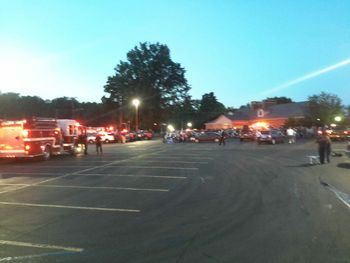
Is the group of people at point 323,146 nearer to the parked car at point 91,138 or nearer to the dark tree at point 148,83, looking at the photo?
the parked car at point 91,138

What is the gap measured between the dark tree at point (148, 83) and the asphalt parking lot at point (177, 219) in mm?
82950

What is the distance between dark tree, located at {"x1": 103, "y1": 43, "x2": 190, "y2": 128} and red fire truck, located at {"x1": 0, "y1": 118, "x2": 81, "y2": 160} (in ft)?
221

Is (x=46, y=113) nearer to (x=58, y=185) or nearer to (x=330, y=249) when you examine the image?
(x=58, y=185)

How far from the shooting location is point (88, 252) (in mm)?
7559

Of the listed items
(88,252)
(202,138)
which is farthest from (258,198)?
(202,138)

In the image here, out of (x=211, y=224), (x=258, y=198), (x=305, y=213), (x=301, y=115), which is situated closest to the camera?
(x=211, y=224)

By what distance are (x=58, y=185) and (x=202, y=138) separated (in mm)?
50096

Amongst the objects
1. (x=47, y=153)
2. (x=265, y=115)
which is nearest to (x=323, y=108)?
(x=265, y=115)

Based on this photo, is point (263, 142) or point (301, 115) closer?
point (263, 142)

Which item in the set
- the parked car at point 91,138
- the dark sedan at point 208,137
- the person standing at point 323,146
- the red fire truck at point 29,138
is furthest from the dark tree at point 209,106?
the person standing at point 323,146

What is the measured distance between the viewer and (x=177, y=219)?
10148 millimetres

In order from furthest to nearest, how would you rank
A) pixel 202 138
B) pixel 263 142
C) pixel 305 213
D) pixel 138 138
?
pixel 138 138
pixel 202 138
pixel 263 142
pixel 305 213

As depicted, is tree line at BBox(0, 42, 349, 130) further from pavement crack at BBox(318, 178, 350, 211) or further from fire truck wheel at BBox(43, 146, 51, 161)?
pavement crack at BBox(318, 178, 350, 211)

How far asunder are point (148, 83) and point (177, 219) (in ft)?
305
